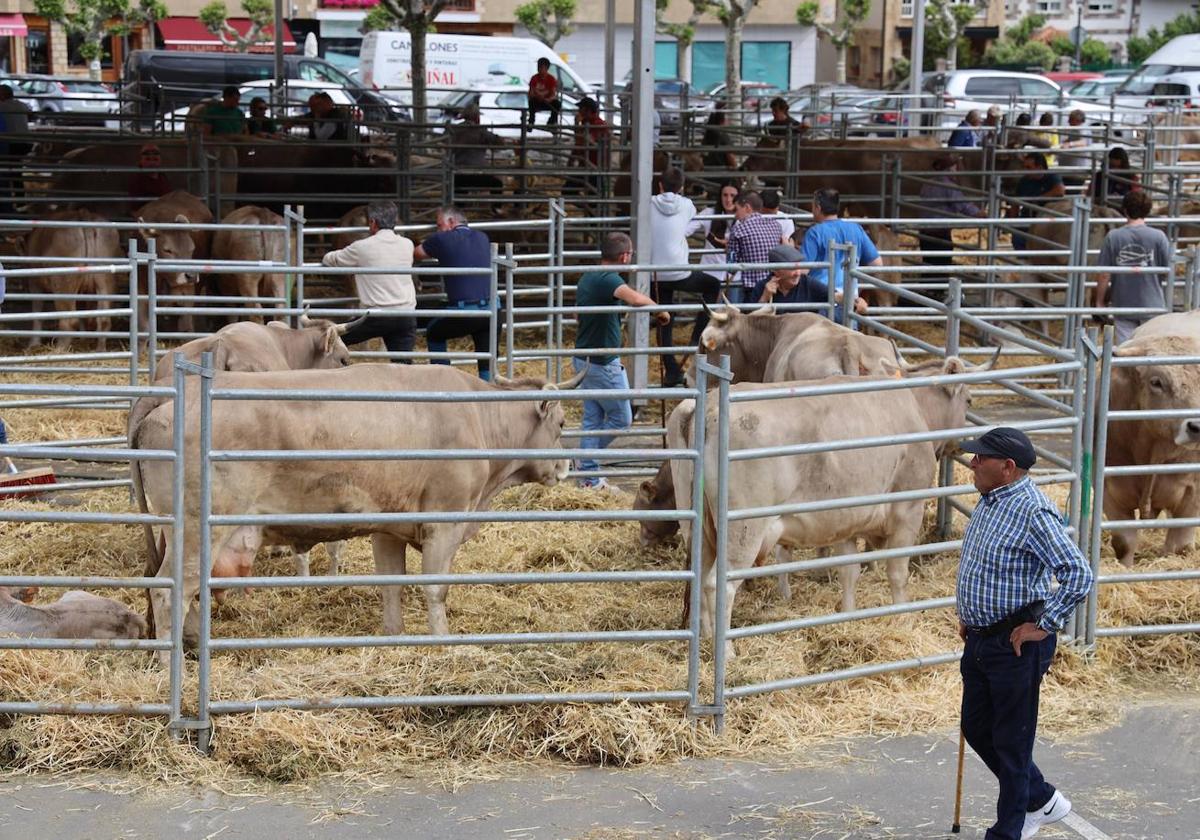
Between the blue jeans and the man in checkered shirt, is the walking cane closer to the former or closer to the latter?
the man in checkered shirt

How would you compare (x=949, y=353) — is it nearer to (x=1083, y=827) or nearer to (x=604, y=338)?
(x=604, y=338)

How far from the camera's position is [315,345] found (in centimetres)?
935

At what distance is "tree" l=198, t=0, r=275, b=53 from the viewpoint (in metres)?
44.1

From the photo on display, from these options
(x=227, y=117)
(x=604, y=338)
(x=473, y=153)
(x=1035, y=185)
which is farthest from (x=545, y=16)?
(x=604, y=338)

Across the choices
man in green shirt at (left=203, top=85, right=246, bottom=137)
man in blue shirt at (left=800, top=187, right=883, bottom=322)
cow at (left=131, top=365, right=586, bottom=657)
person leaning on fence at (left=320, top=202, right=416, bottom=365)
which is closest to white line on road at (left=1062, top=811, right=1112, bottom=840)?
cow at (left=131, top=365, right=586, bottom=657)

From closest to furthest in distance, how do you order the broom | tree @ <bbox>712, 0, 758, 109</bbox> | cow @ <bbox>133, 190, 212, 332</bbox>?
the broom
cow @ <bbox>133, 190, 212, 332</bbox>
tree @ <bbox>712, 0, 758, 109</bbox>

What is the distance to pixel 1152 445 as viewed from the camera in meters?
9.10

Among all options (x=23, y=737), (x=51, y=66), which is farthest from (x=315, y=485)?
(x=51, y=66)

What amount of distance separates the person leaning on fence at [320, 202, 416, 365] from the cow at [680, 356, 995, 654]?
13.4 ft

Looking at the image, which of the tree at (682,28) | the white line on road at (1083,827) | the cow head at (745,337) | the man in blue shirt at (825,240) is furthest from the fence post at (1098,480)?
the tree at (682,28)

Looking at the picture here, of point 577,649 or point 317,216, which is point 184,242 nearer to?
point 317,216

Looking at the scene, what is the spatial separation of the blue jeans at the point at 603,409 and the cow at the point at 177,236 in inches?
184

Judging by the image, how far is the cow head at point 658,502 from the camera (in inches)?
351

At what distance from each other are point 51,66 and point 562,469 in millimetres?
44520
